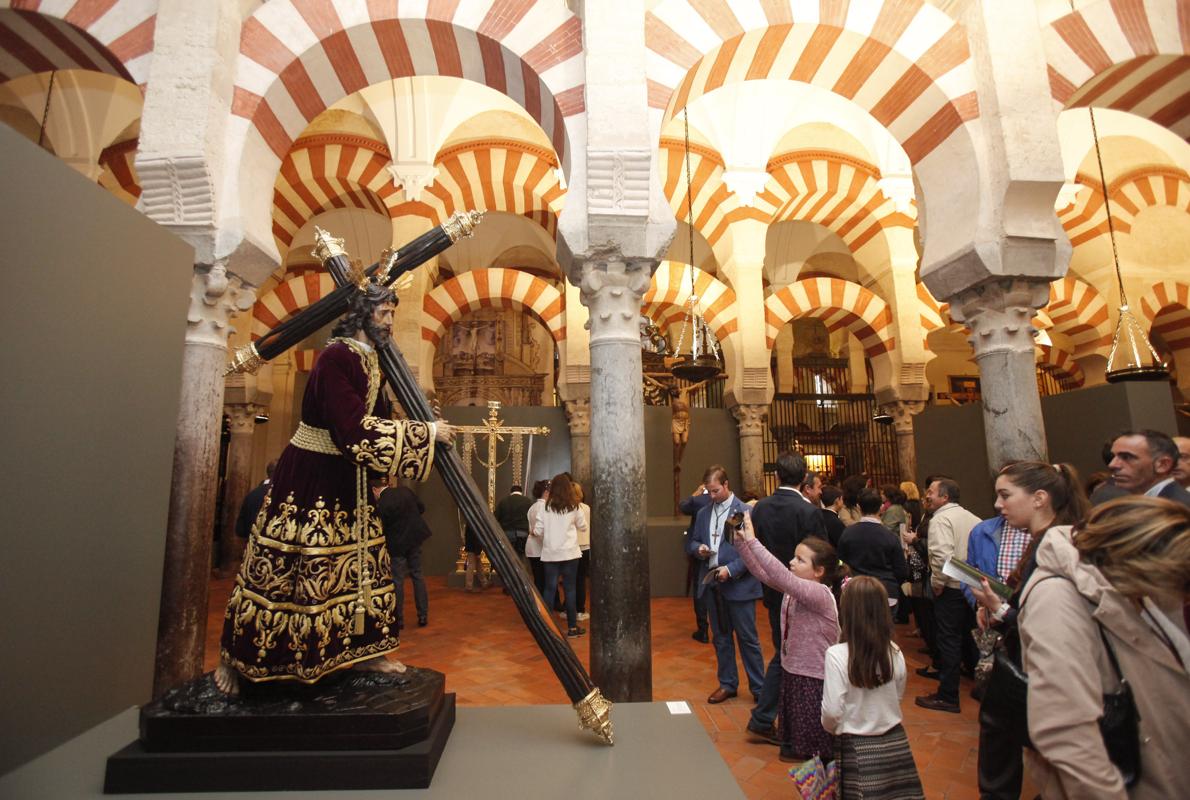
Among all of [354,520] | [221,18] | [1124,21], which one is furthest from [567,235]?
[1124,21]

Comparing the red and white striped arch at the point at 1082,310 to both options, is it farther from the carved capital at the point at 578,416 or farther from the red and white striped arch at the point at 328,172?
the red and white striped arch at the point at 328,172

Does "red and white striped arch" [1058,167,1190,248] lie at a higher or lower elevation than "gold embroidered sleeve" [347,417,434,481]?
higher

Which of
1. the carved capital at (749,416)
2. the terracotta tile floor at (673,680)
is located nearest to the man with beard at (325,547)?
the terracotta tile floor at (673,680)

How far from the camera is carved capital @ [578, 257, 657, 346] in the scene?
12.3 ft

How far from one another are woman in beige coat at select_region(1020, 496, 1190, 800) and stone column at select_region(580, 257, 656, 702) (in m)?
2.37

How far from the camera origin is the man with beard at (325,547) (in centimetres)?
181

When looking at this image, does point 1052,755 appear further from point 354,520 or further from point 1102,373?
Result: point 1102,373

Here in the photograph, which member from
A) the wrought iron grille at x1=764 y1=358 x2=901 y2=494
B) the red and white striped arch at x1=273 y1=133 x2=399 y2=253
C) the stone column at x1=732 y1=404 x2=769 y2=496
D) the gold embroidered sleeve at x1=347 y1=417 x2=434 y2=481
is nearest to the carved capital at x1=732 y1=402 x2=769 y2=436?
the stone column at x1=732 y1=404 x2=769 y2=496

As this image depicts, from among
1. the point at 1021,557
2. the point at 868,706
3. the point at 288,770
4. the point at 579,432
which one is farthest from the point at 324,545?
the point at 579,432

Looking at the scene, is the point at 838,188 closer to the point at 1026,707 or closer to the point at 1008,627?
the point at 1008,627

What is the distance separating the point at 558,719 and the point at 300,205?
810 cm

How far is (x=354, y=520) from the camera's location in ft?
6.41

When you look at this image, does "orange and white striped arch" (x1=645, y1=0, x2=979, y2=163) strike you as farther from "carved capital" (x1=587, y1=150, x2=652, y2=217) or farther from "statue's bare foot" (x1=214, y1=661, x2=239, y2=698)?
"statue's bare foot" (x1=214, y1=661, x2=239, y2=698)

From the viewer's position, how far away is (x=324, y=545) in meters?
1.87
